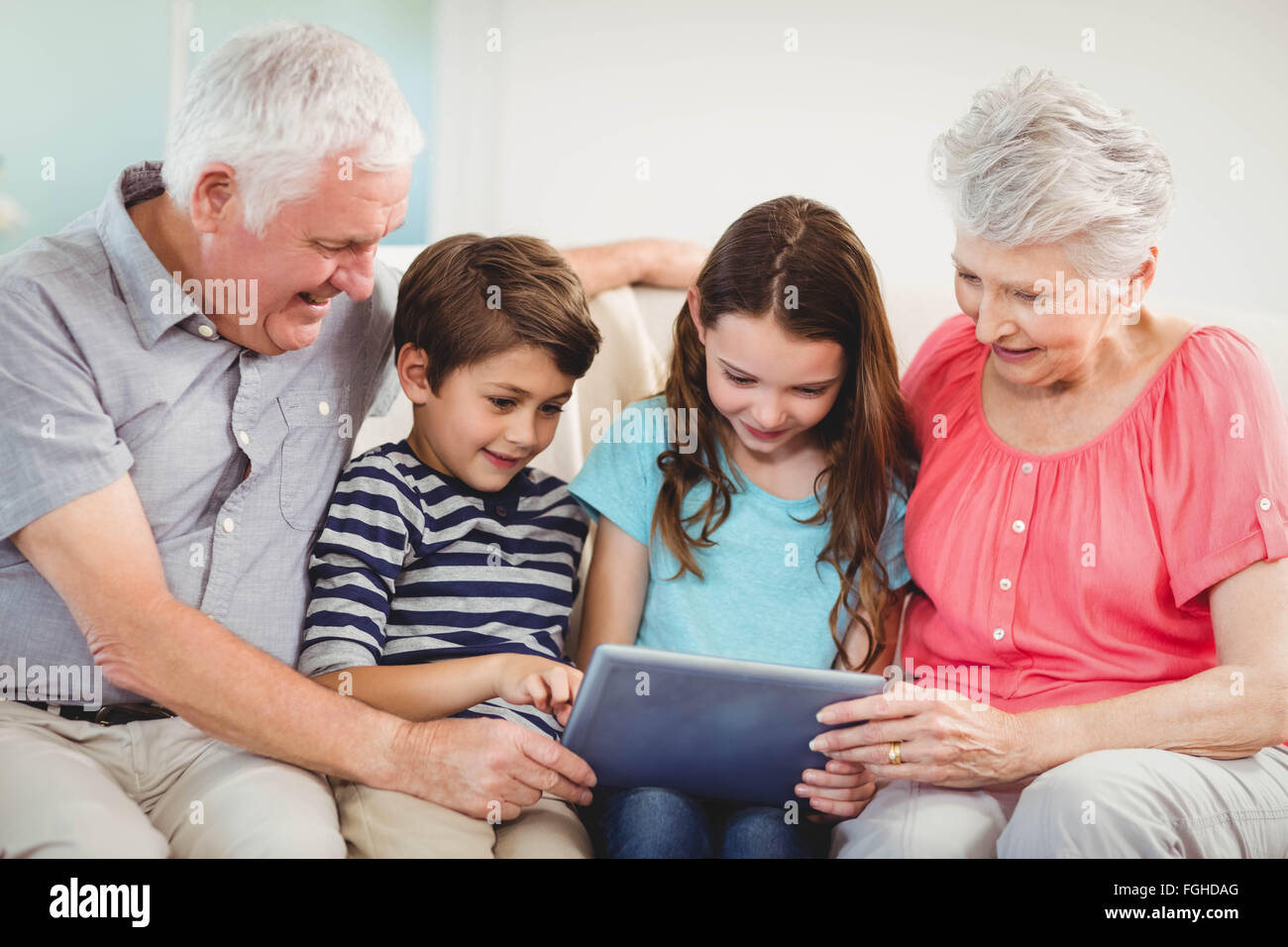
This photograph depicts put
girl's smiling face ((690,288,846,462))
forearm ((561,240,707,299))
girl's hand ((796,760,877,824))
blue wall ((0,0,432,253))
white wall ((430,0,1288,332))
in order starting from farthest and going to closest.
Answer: blue wall ((0,0,432,253))
white wall ((430,0,1288,332))
forearm ((561,240,707,299))
girl's smiling face ((690,288,846,462))
girl's hand ((796,760,877,824))

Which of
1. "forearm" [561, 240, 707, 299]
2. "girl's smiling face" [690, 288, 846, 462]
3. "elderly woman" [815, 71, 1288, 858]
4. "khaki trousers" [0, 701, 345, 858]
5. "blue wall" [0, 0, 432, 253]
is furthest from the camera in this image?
"blue wall" [0, 0, 432, 253]

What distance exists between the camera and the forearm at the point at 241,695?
49.9 inches

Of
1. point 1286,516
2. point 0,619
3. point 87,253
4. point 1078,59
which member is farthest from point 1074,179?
point 1078,59

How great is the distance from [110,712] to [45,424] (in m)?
0.36

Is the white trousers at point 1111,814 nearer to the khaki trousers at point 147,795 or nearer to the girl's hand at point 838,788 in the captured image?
the girl's hand at point 838,788

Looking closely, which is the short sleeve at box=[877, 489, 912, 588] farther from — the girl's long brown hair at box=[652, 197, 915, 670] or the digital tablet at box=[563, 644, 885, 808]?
the digital tablet at box=[563, 644, 885, 808]

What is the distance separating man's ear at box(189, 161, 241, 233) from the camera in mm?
1333

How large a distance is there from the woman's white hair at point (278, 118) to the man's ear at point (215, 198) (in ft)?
0.03

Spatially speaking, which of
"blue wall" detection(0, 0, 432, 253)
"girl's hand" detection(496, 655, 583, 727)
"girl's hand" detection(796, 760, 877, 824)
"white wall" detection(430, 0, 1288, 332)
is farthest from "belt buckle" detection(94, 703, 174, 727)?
"blue wall" detection(0, 0, 432, 253)

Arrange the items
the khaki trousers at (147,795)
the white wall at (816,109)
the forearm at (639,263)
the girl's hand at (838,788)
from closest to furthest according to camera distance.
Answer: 1. the khaki trousers at (147,795)
2. the girl's hand at (838,788)
3. the forearm at (639,263)
4. the white wall at (816,109)

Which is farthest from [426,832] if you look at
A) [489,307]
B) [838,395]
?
[838,395]

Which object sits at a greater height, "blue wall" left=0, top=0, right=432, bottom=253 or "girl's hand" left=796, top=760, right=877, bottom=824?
"blue wall" left=0, top=0, right=432, bottom=253

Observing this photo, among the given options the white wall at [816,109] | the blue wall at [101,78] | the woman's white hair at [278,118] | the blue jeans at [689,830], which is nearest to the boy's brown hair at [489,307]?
the woman's white hair at [278,118]

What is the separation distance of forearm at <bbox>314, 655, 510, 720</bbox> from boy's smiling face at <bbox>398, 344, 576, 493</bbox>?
0.27 m
